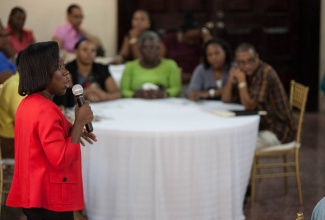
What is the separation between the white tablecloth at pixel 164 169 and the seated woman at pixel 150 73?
1.49 metres

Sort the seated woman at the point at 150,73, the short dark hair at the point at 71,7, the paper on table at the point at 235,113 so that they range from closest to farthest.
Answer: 1. the paper on table at the point at 235,113
2. the seated woman at the point at 150,73
3. the short dark hair at the point at 71,7

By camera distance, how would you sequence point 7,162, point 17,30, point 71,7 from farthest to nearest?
point 71,7 → point 17,30 → point 7,162

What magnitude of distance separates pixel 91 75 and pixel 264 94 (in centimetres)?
150

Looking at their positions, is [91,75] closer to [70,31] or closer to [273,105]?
[273,105]

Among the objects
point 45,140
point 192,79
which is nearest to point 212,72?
point 192,79

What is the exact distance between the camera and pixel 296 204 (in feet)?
19.9

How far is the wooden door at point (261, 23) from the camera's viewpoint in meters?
10.3

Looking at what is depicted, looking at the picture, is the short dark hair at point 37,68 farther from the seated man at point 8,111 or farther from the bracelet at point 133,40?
the bracelet at point 133,40

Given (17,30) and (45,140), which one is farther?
(17,30)

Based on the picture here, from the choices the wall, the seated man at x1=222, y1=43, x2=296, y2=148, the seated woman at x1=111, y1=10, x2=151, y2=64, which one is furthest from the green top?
the wall

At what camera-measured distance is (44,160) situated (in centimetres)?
341

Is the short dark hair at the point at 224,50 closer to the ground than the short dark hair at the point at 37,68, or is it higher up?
closer to the ground

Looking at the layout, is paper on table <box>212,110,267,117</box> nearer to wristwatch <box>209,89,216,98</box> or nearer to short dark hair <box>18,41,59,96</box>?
wristwatch <box>209,89,216,98</box>

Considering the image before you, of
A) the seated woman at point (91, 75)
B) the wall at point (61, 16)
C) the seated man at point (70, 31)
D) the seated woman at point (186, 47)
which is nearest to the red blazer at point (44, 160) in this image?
the seated woman at point (91, 75)
